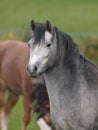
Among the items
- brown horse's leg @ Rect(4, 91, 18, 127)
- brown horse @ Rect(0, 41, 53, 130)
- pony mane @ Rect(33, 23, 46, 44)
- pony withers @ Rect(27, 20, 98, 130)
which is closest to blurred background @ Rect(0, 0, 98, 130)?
brown horse's leg @ Rect(4, 91, 18, 127)

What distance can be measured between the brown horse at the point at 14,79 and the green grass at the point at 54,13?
743 inches

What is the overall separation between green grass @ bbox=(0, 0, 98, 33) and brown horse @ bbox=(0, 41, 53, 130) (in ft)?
61.9

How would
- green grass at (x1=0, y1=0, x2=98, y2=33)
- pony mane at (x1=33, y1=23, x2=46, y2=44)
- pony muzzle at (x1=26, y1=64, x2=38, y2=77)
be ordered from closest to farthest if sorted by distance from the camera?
pony muzzle at (x1=26, y1=64, x2=38, y2=77) < pony mane at (x1=33, y1=23, x2=46, y2=44) < green grass at (x1=0, y1=0, x2=98, y2=33)

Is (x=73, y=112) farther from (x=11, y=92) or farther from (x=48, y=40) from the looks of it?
(x=11, y=92)

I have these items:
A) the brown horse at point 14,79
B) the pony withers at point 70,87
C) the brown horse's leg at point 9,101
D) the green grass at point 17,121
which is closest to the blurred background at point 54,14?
the green grass at point 17,121

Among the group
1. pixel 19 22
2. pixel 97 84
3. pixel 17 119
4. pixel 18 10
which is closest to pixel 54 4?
pixel 18 10

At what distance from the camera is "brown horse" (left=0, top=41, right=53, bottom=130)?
495 inches

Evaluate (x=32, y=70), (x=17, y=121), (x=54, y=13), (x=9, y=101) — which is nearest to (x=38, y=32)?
(x=32, y=70)

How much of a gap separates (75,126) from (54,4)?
34.0 m

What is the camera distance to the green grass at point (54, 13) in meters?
34.6

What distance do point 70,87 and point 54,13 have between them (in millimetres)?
30046

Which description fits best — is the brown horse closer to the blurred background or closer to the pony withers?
the pony withers

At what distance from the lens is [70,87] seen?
9.75m

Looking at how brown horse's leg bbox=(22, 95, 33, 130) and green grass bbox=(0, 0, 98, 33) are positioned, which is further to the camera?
green grass bbox=(0, 0, 98, 33)
